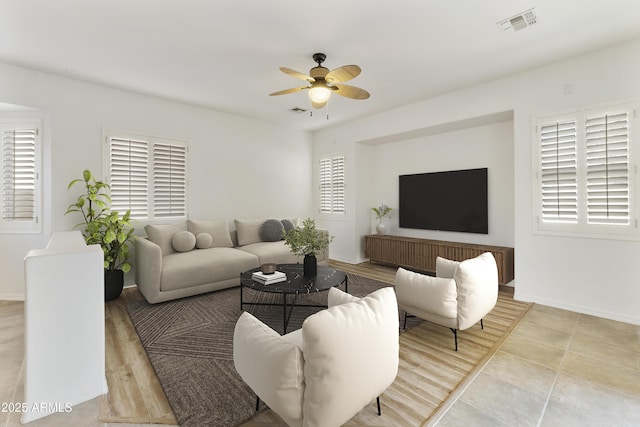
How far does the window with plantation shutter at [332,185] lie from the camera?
5.99 m

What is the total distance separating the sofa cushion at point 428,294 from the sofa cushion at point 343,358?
1.07 meters

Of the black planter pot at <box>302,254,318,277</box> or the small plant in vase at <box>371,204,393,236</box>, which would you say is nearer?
the black planter pot at <box>302,254,318,277</box>

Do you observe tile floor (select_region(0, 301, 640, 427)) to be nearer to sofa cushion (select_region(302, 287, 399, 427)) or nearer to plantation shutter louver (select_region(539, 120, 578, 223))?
sofa cushion (select_region(302, 287, 399, 427))

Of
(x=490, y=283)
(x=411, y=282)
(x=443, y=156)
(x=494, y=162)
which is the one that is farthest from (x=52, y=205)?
(x=494, y=162)

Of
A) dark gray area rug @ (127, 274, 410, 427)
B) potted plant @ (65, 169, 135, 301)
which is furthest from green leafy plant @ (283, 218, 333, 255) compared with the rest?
potted plant @ (65, 169, 135, 301)

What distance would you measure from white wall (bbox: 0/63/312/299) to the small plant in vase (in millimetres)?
1596

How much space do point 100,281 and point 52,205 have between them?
2.61 metres

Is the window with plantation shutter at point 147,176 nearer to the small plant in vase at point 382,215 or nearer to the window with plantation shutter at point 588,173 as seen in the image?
the small plant in vase at point 382,215

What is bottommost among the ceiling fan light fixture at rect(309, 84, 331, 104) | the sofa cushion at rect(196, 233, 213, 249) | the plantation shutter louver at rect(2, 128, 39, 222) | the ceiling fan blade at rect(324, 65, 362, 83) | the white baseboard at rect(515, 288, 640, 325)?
the white baseboard at rect(515, 288, 640, 325)

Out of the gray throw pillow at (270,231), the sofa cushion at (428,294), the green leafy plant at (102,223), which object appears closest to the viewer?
the sofa cushion at (428,294)

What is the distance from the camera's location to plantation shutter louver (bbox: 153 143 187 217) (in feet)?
14.7

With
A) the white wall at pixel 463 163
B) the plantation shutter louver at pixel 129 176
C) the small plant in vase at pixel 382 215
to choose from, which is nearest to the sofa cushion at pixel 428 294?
the white wall at pixel 463 163

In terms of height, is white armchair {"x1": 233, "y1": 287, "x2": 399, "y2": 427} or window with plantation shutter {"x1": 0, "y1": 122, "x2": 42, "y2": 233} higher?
window with plantation shutter {"x1": 0, "y1": 122, "x2": 42, "y2": 233}

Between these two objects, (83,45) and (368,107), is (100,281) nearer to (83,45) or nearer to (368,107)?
(83,45)
